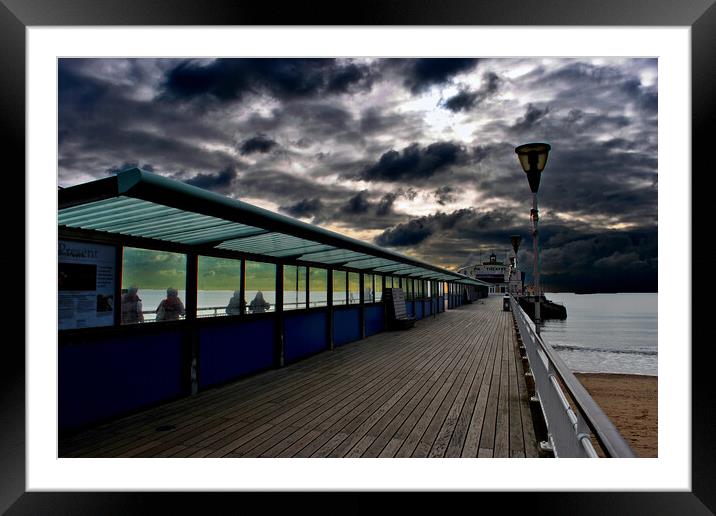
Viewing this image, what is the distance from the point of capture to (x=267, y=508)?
274cm

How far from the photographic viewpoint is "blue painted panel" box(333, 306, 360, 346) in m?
10.7

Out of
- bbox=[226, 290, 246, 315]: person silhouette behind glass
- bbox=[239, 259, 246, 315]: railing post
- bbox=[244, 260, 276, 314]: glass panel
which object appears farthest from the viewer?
bbox=[244, 260, 276, 314]: glass panel

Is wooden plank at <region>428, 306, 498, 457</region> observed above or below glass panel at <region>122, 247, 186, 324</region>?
below

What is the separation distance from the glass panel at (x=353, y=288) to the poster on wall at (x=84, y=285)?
25.2ft

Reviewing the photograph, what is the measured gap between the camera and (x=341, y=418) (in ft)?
16.2

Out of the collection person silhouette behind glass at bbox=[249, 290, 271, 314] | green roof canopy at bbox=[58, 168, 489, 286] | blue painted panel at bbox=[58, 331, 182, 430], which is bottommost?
blue painted panel at bbox=[58, 331, 182, 430]

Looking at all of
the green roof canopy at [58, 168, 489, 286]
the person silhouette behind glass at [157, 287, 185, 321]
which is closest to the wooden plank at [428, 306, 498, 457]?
the green roof canopy at [58, 168, 489, 286]

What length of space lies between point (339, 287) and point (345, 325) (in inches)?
43.6

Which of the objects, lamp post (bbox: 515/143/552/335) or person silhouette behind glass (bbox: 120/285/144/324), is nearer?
person silhouette behind glass (bbox: 120/285/144/324)

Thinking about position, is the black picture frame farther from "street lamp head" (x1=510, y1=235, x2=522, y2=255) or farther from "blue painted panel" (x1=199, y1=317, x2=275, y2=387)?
"street lamp head" (x1=510, y1=235, x2=522, y2=255)

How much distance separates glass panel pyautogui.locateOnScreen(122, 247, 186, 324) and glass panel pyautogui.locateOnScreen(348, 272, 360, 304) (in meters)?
6.51

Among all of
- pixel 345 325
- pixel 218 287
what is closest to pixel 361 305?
pixel 345 325
